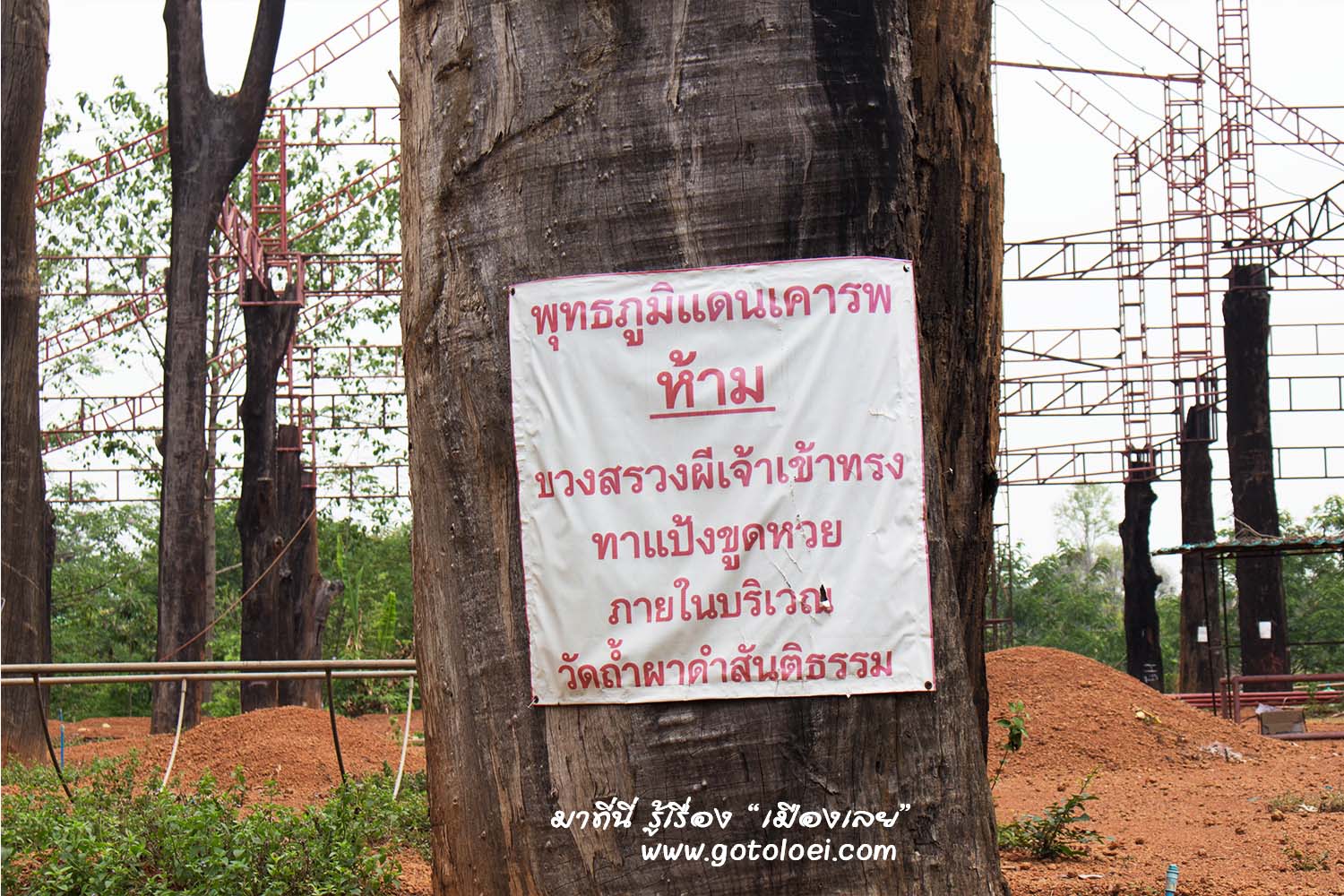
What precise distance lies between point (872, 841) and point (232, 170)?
52.4 feet

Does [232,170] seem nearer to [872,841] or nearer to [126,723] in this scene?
[126,723]

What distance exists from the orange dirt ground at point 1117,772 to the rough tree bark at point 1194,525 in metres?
6.89

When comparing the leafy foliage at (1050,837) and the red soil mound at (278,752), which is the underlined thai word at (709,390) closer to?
the leafy foliage at (1050,837)

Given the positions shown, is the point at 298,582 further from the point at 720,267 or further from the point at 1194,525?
the point at 720,267

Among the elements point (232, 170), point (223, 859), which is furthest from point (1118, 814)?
point (232, 170)

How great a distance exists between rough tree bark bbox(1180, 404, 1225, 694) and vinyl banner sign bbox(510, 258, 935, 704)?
79.8 ft

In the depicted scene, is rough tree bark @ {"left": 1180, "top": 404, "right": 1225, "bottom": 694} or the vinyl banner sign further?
rough tree bark @ {"left": 1180, "top": 404, "right": 1225, "bottom": 694}

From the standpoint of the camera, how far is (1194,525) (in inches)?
1067

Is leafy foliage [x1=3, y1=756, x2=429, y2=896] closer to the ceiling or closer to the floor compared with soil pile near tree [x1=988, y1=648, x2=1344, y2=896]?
closer to the ceiling

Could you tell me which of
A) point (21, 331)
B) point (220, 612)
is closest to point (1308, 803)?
point (21, 331)

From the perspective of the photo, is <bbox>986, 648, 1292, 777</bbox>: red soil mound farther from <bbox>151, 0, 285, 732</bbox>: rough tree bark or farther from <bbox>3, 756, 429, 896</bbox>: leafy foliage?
<bbox>151, 0, 285, 732</bbox>: rough tree bark

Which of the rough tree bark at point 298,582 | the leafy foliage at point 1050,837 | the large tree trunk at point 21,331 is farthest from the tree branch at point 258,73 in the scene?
the leafy foliage at point 1050,837

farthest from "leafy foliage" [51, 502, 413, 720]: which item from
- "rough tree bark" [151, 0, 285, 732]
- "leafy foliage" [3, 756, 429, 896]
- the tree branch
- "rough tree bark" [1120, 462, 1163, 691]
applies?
"leafy foliage" [3, 756, 429, 896]

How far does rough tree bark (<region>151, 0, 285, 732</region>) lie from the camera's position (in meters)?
17.0
